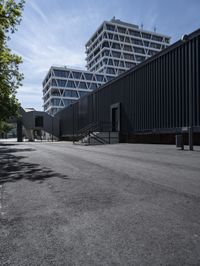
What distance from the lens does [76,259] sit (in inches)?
80.3

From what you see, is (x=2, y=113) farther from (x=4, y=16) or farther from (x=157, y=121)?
(x=157, y=121)

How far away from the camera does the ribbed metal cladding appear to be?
16.4 metres

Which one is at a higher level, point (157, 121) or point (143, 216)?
point (157, 121)

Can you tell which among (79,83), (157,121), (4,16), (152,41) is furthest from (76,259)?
(152,41)

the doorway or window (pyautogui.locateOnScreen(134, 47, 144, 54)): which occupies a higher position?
window (pyautogui.locateOnScreen(134, 47, 144, 54))

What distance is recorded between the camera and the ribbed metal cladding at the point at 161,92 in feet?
53.7

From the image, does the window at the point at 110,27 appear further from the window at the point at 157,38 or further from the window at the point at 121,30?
the window at the point at 157,38

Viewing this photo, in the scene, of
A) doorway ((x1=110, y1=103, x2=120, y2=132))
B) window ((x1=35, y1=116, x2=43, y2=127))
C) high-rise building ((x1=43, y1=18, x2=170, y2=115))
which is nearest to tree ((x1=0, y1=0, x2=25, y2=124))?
doorway ((x1=110, y1=103, x2=120, y2=132))

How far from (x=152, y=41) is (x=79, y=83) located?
41367mm

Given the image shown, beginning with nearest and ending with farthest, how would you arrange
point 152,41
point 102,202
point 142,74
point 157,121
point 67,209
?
point 67,209, point 102,202, point 157,121, point 142,74, point 152,41

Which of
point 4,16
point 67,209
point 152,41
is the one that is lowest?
point 67,209

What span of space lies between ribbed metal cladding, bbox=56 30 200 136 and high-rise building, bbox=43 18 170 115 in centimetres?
6651

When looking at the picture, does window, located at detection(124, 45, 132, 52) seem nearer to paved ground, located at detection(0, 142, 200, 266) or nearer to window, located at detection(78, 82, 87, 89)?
window, located at detection(78, 82, 87, 89)

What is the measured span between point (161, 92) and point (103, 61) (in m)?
81.7
